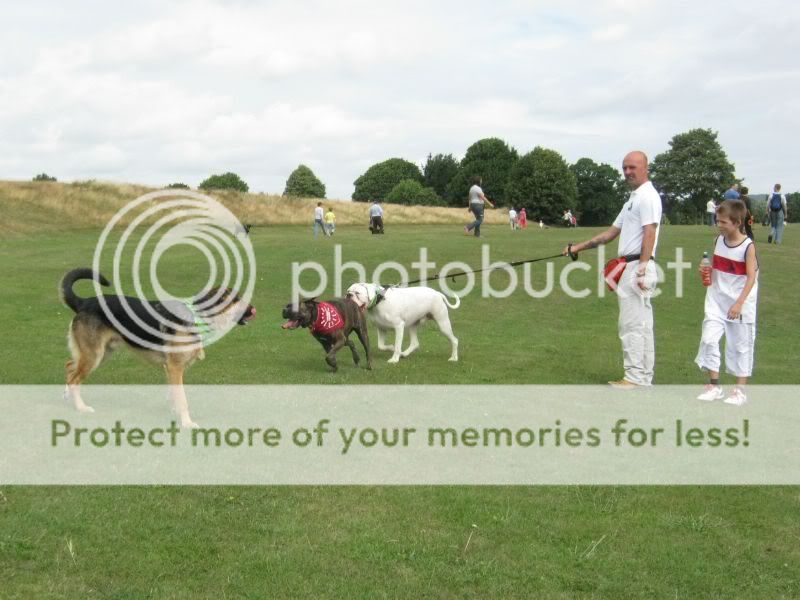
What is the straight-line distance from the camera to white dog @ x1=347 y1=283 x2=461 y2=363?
12.6 m

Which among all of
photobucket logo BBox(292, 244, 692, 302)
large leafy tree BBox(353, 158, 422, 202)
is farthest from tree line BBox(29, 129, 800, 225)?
photobucket logo BBox(292, 244, 692, 302)

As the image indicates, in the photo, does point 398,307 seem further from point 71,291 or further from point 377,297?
point 71,291

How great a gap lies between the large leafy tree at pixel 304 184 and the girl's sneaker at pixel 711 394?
137191 mm

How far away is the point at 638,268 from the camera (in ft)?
34.7

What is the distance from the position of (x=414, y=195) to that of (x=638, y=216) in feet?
369

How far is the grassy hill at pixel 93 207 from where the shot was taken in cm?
4681

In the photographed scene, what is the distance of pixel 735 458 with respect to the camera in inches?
318

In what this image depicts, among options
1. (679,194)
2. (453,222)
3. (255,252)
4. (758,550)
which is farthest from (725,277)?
(679,194)

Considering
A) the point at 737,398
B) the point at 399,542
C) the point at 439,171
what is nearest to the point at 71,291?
the point at 399,542

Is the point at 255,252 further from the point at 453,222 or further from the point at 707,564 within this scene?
the point at 453,222

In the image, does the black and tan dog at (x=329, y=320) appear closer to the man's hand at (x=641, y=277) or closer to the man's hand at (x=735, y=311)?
the man's hand at (x=641, y=277)

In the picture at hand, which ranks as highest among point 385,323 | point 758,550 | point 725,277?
point 725,277

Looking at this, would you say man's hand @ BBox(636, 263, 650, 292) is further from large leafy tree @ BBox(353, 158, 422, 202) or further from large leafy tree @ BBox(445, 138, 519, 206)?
large leafy tree @ BBox(353, 158, 422, 202)

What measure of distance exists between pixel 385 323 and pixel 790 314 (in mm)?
13819
